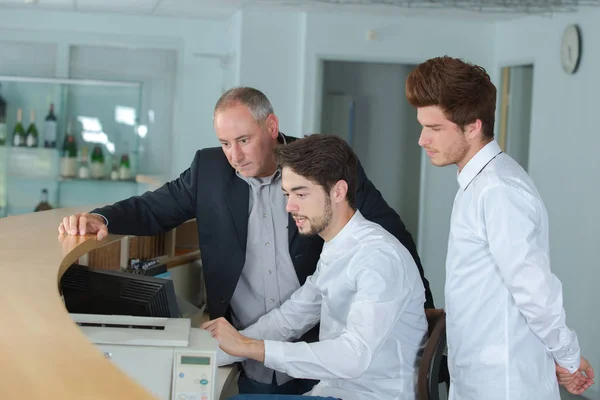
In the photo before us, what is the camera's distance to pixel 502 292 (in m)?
2.04

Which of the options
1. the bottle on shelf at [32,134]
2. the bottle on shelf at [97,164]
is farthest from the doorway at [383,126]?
the bottle on shelf at [32,134]

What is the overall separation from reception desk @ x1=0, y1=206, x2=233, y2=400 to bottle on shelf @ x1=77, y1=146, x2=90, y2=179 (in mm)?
A: 5508

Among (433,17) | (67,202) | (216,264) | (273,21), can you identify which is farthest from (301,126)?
(216,264)

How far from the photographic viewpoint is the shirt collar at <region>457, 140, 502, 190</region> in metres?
2.08

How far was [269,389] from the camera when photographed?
2.68 m

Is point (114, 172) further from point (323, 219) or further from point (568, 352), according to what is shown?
point (568, 352)

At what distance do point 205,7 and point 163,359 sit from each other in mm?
5576

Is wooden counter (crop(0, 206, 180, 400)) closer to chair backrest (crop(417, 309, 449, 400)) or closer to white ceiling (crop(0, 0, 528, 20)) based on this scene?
chair backrest (crop(417, 309, 449, 400))

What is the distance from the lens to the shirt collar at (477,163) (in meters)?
2.08

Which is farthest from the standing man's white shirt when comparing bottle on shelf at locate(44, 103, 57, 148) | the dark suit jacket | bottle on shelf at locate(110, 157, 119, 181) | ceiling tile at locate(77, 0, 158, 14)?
bottle on shelf at locate(44, 103, 57, 148)

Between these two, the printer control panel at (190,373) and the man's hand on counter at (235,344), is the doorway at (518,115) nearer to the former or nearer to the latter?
the man's hand on counter at (235,344)

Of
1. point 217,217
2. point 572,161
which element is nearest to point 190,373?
point 217,217

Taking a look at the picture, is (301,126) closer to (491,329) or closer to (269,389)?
(269,389)

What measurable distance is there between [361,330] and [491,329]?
33 cm
